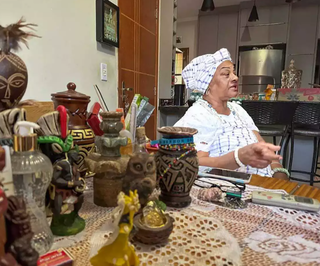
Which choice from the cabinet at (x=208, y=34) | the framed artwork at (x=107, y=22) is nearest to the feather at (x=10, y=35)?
the framed artwork at (x=107, y=22)

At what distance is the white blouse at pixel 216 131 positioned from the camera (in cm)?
121

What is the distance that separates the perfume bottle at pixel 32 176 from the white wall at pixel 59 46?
38.8 inches

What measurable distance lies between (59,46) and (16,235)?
1329mm

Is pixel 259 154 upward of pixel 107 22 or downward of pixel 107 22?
downward

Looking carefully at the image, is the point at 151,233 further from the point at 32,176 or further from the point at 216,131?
the point at 216,131

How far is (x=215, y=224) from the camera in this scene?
0.52 meters

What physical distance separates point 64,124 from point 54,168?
0.09m

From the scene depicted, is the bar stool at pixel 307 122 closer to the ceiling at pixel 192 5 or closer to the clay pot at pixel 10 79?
the clay pot at pixel 10 79

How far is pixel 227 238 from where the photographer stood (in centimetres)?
48

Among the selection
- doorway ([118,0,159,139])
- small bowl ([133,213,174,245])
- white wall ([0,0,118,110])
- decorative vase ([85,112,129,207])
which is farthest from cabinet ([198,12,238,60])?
small bowl ([133,213,174,245])

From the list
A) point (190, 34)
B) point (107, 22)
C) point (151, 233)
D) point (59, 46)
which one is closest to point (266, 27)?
point (190, 34)

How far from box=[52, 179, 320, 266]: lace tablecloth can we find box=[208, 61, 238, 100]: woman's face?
81 centimetres

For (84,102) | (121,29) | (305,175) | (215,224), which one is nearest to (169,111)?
(121,29)

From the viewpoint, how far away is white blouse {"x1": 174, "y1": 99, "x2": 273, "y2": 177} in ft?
3.97
